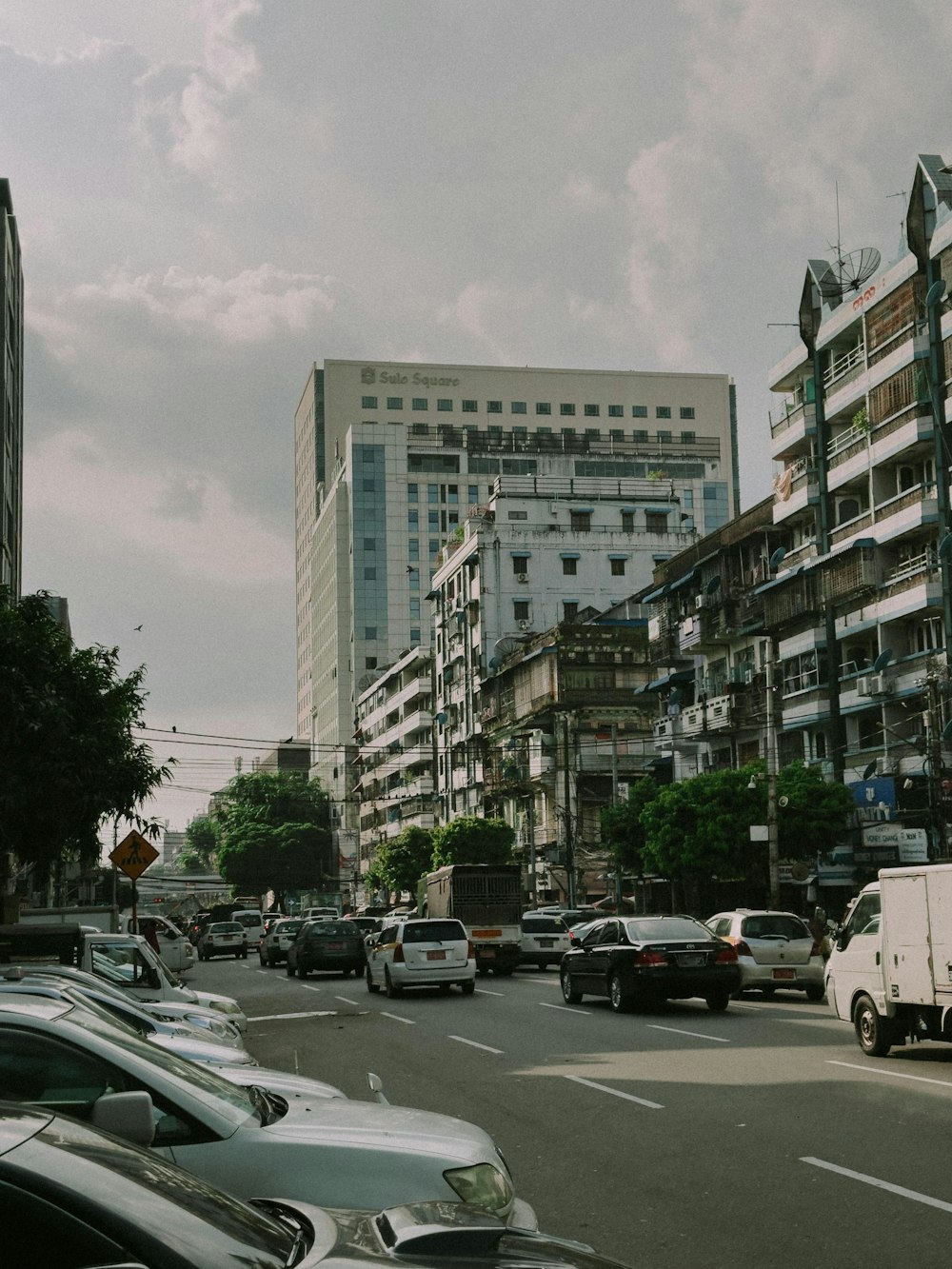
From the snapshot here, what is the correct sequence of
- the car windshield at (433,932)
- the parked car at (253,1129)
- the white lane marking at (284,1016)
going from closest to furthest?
the parked car at (253,1129), the white lane marking at (284,1016), the car windshield at (433,932)

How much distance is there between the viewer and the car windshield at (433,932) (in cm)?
2882

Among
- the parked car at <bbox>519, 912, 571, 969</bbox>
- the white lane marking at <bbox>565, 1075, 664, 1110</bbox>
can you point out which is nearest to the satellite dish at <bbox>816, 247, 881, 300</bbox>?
the parked car at <bbox>519, 912, 571, 969</bbox>

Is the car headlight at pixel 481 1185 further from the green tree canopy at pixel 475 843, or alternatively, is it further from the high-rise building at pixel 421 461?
the high-rise building at pixel 421 461

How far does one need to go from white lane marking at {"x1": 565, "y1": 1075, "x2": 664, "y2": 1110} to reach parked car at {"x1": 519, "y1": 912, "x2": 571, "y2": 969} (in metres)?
24.5

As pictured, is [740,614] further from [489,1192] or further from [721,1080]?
[489,1192]

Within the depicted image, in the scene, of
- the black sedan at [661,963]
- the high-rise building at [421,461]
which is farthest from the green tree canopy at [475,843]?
the black sedan at [661,963]

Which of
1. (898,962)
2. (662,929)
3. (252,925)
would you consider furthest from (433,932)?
(252,925)

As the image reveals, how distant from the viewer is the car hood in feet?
19.3

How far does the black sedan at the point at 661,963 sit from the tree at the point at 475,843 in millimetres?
49606

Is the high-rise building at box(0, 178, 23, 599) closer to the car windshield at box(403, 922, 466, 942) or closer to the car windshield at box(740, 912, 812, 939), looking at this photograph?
the car windshield at box(403, 922, 466, 942)

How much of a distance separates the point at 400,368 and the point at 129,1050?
143 meters

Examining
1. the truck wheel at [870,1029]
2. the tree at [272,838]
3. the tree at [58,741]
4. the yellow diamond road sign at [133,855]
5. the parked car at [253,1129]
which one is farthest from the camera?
the tree at [272,838]

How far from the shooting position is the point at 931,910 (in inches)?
604

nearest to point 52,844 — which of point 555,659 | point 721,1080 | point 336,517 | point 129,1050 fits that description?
point 721,1080
